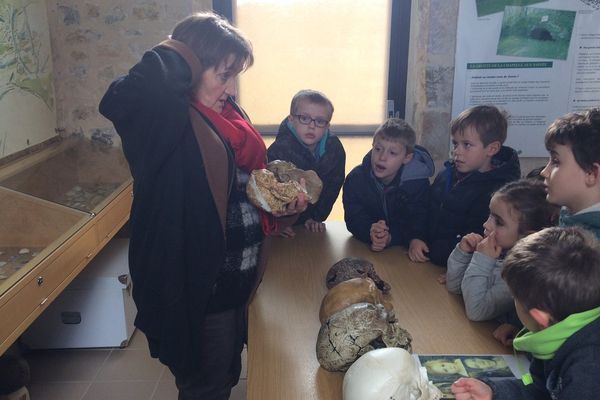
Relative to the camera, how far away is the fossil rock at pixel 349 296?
150 centimetres

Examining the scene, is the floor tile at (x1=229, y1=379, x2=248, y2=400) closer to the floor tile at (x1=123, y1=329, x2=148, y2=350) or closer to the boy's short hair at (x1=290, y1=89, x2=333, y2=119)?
the floor tile at (x1=123, y1=329, x2=148, y2=350)

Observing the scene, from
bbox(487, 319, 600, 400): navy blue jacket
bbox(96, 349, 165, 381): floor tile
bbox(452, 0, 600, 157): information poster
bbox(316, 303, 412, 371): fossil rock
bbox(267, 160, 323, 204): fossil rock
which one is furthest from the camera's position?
bbox(452, 0, 600, 157): information poster

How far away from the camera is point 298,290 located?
1831mm

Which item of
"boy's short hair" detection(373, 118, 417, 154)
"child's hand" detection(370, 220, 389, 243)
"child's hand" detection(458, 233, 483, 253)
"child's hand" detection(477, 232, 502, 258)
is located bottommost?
"child's hand" detection(370, 220, 389, 243)

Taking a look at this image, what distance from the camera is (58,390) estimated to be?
103 inches

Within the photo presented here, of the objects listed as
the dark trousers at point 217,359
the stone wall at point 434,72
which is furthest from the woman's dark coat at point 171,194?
the stone wall at point 434,72

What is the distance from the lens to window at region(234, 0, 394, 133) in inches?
127

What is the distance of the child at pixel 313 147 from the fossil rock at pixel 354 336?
962 mm

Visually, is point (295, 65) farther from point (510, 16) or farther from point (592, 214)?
point (592, 214)

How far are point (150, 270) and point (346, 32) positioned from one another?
224 centimetres

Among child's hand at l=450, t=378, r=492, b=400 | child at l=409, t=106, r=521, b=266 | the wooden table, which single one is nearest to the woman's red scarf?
the wooden table

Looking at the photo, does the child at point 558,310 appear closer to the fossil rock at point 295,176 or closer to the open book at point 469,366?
the open book at point 469,366

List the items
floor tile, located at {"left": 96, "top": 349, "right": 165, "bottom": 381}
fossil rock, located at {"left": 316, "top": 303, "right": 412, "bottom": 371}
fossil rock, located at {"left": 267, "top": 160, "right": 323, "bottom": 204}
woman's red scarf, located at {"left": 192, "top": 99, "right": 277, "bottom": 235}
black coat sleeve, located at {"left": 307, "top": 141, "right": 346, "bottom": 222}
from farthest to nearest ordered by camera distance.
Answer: floor tile, located at {"left": 96, "top": 349, "right": 165, "bottom": 381}, black coat sleeve, located at {"left": 307, "top": 141, "right": 346, "bottom": 222}, fossil rock, located at {"left": 267, "top": 160, "right": 323, "bottom": 204}, woman's red scarf, located at {"left": 192, "top": 99, "right": 277, "bottom": 235}, fossil rock, located at {"left": 316, "top": 303, "right": 412, "bottom": 371}

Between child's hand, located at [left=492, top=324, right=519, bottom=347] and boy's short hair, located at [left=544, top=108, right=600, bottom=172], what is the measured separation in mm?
486
